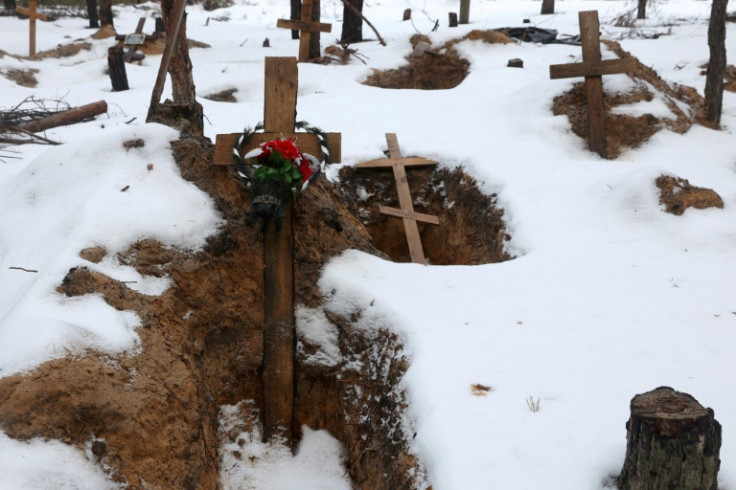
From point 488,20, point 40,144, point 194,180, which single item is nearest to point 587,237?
point 194,180

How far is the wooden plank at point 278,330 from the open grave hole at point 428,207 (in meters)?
2.25

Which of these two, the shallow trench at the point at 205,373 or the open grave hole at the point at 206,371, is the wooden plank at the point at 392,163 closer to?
the shallow trench at the point at 205,373

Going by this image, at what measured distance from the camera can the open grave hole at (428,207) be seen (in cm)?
692

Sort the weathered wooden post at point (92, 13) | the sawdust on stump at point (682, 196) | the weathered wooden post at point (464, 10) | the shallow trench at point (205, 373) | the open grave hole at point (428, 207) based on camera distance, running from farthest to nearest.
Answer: the weathered wooden post at point (92, 13) < the weathered wooden post at point (464, 10) < the open grave hole at point (428, 207) < the sawdust on stump at point (682, 196) < the shallow trench at point (205, 373)

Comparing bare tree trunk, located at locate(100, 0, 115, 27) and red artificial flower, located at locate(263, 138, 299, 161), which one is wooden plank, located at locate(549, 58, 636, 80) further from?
bare tree trunk, located at locate(100, 0, 115, 27)

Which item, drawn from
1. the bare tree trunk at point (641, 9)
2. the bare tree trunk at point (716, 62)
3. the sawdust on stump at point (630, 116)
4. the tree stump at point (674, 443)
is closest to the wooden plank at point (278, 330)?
the tree stump at point (674, 443)

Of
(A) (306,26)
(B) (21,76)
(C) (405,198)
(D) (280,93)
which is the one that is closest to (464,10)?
(A) (306,26)

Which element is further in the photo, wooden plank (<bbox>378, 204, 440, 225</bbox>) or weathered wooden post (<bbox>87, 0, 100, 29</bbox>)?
weathered wooden post (<bbox>87, 0, 100, 29</bbox>)

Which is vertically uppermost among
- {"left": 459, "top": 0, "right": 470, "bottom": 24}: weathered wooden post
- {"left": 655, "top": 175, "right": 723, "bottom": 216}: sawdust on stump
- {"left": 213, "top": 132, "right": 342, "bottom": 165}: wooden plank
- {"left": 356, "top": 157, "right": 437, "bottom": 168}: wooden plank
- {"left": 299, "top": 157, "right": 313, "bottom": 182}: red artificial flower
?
{"left": 459, "top": 0, "right": 470, "bottom": 24}: weathered wooden post

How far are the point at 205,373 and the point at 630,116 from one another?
20.5 ft

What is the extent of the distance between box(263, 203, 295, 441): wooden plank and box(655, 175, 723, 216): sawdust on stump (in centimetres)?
362

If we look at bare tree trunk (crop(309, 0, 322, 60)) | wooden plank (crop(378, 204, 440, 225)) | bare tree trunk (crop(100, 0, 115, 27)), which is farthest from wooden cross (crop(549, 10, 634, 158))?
bare tree trunk (crop(100, 0, 115, 27))

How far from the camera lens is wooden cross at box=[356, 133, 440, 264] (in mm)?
7129

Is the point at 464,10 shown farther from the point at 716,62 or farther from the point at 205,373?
the point at 205,373
